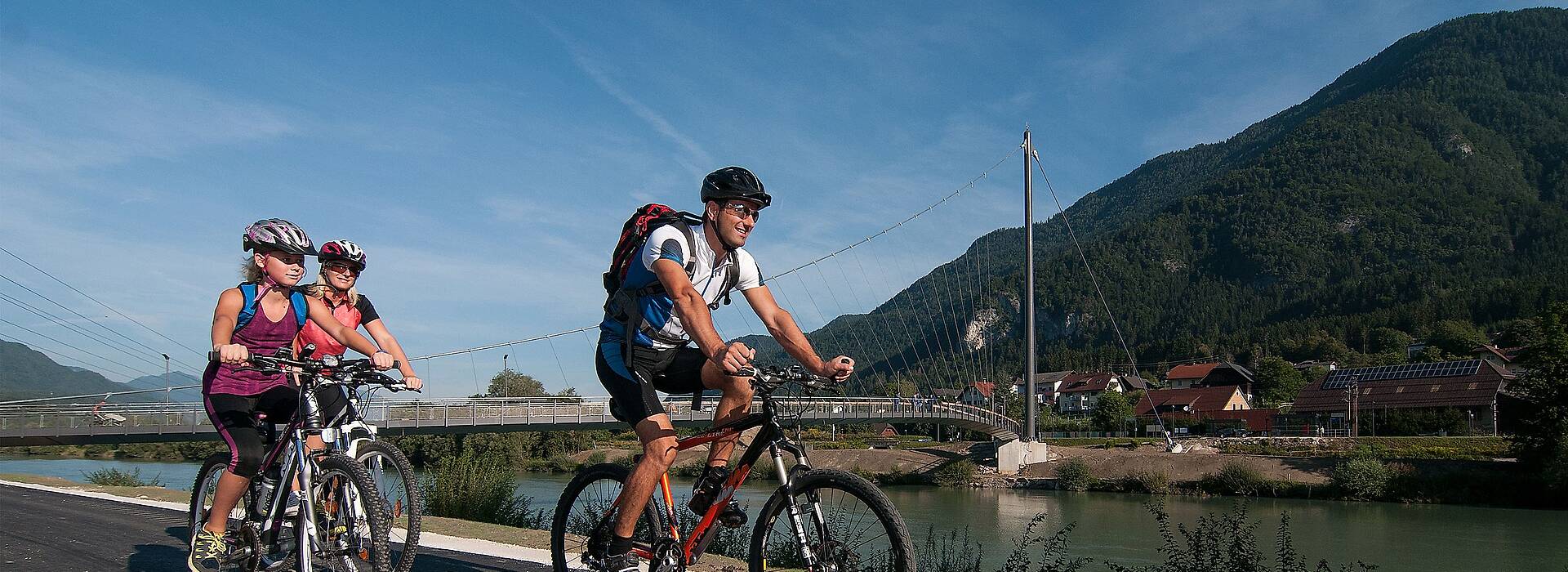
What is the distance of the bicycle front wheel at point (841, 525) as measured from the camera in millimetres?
2811

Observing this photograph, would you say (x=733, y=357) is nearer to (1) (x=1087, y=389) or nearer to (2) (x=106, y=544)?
(2) (x=106, y=544)

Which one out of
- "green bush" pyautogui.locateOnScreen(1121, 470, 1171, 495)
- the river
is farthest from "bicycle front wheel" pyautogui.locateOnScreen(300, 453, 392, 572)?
"green bush" pyautogui.locateOnScreen(1121, 470, 1171, 495)

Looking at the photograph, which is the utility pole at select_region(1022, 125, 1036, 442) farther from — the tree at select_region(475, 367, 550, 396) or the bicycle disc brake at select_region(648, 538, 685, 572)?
the bicycle disc brake at select_region(648, 538, 685, 572)

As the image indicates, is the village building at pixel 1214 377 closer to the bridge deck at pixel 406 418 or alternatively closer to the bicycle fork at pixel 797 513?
the bridge deck at pixel 406 418

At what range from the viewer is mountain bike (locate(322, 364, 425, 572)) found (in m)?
3.83

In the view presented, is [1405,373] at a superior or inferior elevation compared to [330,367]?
superior

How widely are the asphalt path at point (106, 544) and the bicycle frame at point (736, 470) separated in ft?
4.72

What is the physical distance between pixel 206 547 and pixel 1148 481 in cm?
3680

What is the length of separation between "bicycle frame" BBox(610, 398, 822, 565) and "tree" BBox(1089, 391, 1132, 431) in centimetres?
6814

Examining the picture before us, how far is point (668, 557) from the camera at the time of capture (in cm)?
333

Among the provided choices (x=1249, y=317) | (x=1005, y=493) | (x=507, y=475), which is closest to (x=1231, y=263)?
(x=1249, y=317)

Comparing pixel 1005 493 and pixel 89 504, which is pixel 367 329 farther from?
pixel 1005 493

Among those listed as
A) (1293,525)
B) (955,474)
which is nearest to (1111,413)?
(955,474)

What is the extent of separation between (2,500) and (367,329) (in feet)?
20.6
